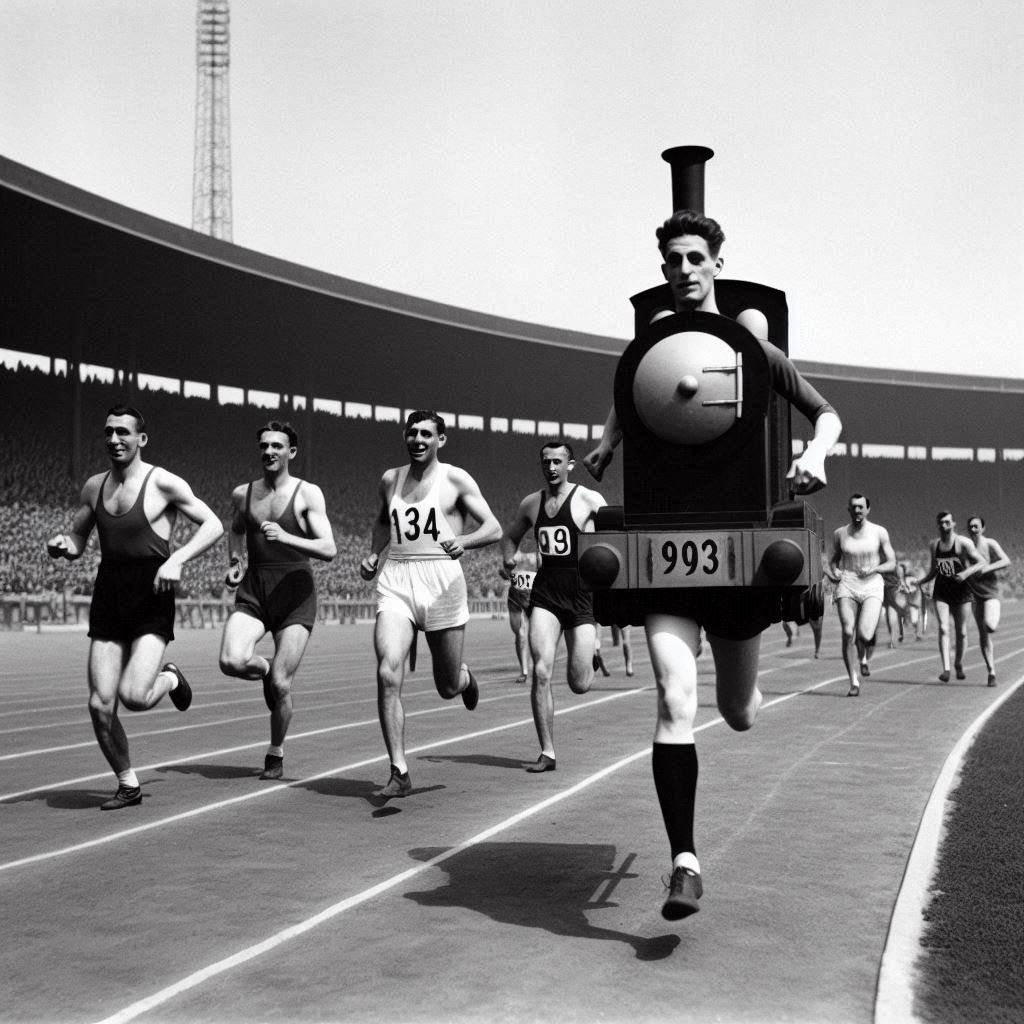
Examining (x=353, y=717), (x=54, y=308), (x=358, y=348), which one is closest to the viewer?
(x=353, y=717)

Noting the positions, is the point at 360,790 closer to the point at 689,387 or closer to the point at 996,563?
the point at 689,387

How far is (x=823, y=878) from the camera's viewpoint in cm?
557

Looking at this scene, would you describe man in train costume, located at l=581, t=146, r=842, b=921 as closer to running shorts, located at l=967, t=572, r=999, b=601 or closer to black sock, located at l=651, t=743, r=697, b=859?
black sock, located at l=651, t=743, r=697, b=859

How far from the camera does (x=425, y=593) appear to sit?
804 cm

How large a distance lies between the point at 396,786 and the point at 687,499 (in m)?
3.26

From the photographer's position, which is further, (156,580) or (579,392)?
(579,392)

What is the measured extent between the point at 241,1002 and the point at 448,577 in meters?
4.29

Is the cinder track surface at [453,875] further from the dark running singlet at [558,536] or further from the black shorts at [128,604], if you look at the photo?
the dark running singlet at [558,536]

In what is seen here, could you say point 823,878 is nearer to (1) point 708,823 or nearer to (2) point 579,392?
(1) point 708,823

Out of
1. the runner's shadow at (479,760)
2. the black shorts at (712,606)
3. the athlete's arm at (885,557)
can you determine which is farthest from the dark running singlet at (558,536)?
the athlete's arm at (885,557)

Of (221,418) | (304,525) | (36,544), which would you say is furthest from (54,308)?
(304,525)

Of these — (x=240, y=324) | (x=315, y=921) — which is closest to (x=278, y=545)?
(x=315, y=921)

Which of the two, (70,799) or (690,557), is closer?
(690,557)

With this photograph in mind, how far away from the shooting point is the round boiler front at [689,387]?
4859 mm
